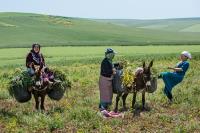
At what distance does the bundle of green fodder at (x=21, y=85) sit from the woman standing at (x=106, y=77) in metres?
2.44

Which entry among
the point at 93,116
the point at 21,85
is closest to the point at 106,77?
the point at 93,116

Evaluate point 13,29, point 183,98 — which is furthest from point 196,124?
point 13,29

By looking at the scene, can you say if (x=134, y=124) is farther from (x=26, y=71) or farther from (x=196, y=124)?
(x=26, y=71)

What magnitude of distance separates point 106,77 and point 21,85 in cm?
289

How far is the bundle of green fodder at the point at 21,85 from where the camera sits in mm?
A: 15711

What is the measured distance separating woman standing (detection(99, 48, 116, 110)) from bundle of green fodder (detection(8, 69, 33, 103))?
244 cm

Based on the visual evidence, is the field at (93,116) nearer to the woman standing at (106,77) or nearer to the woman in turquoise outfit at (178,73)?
the woman standing at (106,77)

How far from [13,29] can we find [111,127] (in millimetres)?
77203

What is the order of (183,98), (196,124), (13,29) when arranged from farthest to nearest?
(13,29)
(183,98)
(196,124)

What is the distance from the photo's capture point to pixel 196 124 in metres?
13.3

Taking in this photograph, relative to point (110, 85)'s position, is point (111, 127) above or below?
below

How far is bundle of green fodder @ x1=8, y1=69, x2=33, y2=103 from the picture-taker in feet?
51.5

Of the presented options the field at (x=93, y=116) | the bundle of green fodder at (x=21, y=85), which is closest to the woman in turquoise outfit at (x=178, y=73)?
the field at (x=93, y=116)

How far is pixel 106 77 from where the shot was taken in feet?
50.9
